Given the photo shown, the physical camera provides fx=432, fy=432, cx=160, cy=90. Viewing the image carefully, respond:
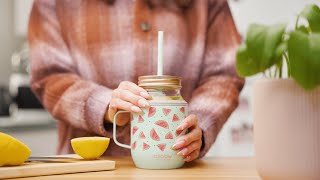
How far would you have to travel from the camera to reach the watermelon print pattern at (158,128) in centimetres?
72

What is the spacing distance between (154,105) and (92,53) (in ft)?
1.60

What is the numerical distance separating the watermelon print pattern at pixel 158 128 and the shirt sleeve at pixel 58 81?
7.4 inches

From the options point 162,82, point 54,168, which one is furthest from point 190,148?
point 54,168

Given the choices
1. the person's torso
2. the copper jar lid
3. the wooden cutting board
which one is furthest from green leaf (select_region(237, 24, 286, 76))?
the person's torso

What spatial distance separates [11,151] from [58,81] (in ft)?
1.33

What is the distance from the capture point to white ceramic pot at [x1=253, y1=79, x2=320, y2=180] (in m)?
0.54

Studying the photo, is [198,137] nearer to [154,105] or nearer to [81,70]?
[154,105]

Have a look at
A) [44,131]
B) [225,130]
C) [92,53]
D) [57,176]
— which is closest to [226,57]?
[92,53]

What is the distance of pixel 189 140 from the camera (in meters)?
0.77

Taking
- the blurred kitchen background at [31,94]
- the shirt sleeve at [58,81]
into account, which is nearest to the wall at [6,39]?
the blurred kitchen background at [31,94]

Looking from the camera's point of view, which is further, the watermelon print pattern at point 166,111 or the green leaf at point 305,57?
the watermelon print pattern at point 166,111

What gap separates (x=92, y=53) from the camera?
3.81 ft

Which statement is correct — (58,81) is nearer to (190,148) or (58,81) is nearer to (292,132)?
(190,148)

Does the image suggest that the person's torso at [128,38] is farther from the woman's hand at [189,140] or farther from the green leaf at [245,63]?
the green leaf at [245,63]
